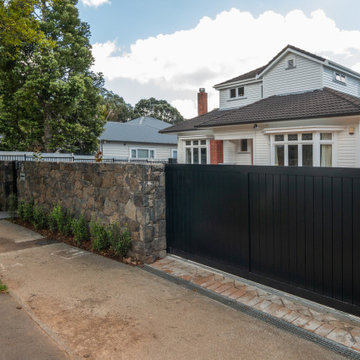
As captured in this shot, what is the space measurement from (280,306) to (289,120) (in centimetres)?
991

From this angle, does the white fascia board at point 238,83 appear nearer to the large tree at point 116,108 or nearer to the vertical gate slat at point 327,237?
the vertical gate slat at point 327,237

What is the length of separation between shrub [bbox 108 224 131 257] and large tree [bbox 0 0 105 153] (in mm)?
11662

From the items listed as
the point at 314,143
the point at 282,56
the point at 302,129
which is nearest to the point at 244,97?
the point at 282,56

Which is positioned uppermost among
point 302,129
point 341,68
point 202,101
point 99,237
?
point 202,101

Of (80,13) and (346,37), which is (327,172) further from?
(80,13)

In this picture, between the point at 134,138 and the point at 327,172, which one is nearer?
the point at 327,172

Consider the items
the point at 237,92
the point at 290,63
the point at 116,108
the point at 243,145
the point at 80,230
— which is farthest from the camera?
the point at 116,108

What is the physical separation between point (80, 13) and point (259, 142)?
41.5 ft

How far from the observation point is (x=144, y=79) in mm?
43469

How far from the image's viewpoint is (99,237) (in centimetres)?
566

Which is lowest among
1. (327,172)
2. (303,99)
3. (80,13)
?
(327,172)

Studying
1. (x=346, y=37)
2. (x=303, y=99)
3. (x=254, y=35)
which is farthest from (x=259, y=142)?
(x=346, y=37)

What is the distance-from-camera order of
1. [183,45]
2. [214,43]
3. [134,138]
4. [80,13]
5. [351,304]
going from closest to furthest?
[351,304], [214,43], [80,13], [183,45], [134,138]

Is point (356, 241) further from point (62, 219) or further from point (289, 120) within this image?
point (289, 120)
